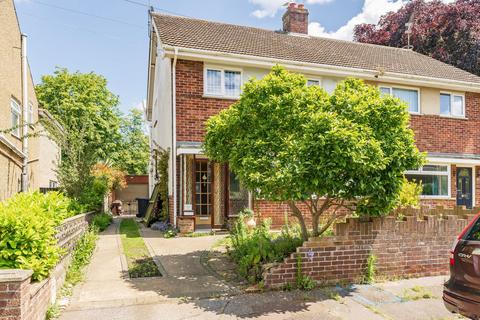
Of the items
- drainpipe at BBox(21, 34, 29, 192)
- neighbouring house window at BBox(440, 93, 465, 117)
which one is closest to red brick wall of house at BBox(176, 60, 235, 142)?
drainpipe at BBox(21, 34, 29, 192)

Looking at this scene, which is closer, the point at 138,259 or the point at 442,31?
the point at 138,259

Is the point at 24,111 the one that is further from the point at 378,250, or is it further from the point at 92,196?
the point at 378,250

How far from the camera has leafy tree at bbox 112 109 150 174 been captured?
34000 millimetres

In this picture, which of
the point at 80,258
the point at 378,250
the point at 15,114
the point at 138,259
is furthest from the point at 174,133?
the point at 378,250

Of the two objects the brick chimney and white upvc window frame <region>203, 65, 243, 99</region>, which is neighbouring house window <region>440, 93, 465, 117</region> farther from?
white upvc window frame <region>203, 65, 243, 99</region>

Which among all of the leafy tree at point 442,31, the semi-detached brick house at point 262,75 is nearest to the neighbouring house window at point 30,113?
the semi-detached brick house at point 262,75

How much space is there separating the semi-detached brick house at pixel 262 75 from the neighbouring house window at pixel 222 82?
0.03 meters

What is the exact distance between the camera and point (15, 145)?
12414 millimetres

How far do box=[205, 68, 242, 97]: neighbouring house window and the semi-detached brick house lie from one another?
0.03 m

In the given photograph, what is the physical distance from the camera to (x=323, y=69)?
12.9 meters

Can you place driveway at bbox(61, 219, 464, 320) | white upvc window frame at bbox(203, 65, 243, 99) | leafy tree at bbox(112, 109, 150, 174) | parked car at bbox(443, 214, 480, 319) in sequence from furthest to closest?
leafy tree at bbox(112, 109, 150, 174)
white upvc window frame at bbox(203, 65, 243, 99)
driveway at bbox(61, 219, 464, 320)
parked car at bbox(443, 214, 480, 319)

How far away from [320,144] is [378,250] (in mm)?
2457

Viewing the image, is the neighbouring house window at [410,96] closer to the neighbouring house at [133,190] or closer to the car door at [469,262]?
the car door at [469,262]

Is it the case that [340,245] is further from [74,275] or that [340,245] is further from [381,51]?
[381,51]
